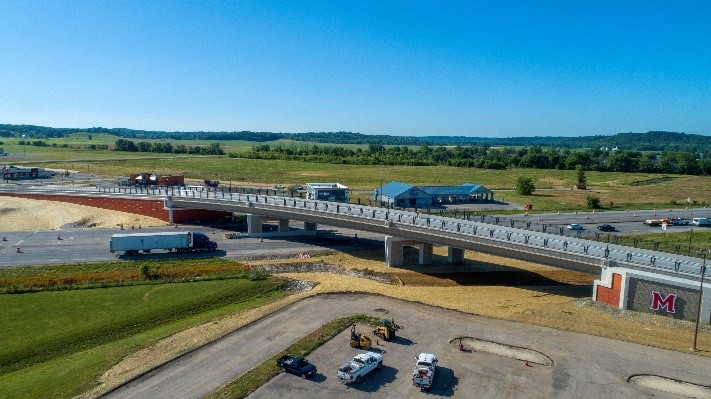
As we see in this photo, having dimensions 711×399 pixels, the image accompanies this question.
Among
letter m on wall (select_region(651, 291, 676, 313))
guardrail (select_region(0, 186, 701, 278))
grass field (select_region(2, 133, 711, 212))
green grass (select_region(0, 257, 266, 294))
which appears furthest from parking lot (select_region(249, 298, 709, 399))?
grass field (select_region(2, 133, 711, 212))

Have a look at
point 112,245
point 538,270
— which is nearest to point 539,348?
point 538,270

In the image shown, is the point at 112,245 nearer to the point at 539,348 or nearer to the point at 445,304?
the point at 445,304

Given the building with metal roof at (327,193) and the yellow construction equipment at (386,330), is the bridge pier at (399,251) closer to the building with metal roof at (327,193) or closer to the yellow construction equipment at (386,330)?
the yellow construction equipment at (386,330)

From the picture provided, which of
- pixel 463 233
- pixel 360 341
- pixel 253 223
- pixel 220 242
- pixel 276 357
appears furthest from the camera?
pixel 253 223

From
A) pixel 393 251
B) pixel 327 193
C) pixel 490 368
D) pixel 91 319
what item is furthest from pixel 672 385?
pixel 327 193

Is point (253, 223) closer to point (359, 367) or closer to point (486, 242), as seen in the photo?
point (486, 242)

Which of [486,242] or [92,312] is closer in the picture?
[92,312]
